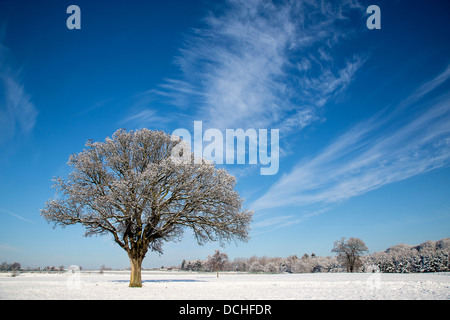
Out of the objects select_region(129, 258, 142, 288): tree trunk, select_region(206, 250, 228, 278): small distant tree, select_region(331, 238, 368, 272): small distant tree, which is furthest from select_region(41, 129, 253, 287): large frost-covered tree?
select_region(331, 238, 368, 272): small distant tree

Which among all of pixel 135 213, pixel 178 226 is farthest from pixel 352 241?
pixel 135 213

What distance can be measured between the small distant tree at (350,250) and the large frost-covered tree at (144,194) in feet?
205

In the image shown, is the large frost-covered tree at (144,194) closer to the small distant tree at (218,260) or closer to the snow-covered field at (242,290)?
the snow-covered field at (242,290)

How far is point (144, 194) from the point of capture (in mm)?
21219

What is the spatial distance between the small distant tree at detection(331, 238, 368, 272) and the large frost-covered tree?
2454 inches

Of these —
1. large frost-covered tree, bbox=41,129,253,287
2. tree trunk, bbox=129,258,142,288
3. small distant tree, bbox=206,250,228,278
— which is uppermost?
large frost-covered tree, bbox=41,129,253,287

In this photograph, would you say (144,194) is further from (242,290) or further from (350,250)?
(350,250)

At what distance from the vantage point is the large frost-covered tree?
21297mm

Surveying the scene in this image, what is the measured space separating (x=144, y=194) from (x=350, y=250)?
72712mm

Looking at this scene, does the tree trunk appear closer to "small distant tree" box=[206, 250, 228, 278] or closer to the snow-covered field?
the snow-covered field

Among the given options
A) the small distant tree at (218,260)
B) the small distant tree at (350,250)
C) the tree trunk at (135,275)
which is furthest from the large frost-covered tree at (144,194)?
the small distant tree at (350,250)

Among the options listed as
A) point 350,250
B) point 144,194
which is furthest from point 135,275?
point 350,250
